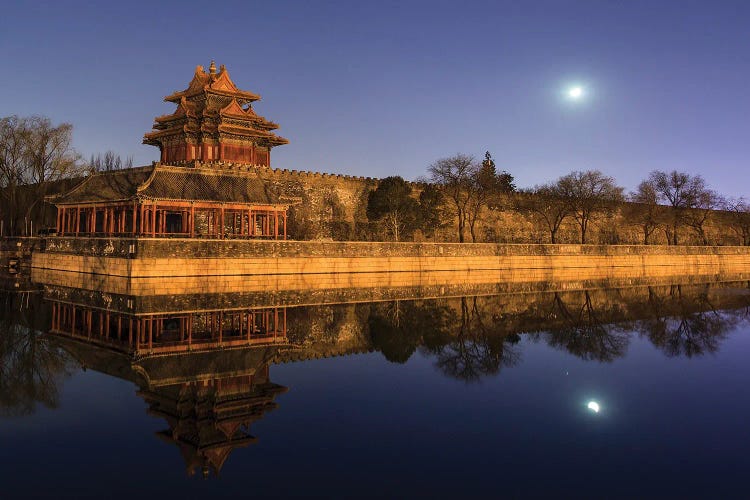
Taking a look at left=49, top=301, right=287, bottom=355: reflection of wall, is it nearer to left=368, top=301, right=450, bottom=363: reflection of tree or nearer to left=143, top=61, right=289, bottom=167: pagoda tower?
left=368, top=301, right=450, bottom=363: reflection of tree

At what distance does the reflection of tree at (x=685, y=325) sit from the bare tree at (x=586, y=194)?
74.7 ft

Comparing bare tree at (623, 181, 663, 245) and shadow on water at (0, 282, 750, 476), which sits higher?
bare tree at (623, 181, 663, 245)

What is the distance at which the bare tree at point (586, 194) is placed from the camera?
4716cm

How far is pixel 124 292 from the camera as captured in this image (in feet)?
73.3

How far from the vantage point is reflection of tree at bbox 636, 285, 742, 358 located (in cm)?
1439

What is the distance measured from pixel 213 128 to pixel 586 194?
1164 inches

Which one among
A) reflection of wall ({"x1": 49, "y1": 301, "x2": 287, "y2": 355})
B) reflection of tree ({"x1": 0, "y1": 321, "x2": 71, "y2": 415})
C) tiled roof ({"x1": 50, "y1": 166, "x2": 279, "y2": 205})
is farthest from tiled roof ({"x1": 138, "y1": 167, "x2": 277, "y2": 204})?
reflection of tree ({"x1": 0, "y1": 321, "x2": 71, "y2": 415})

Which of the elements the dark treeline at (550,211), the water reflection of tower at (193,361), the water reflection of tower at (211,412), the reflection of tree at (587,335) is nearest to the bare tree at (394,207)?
the dark treeline at (550,211)

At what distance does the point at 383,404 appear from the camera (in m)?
9.02

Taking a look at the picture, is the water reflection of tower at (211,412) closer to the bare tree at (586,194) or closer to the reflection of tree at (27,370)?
the reflection of tree at (27,370)

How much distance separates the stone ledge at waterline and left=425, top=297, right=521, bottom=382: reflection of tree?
1128 centimetres

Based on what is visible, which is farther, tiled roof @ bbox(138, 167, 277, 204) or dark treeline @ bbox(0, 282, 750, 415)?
tiled roof @ bbox(138, 167, 277, 204)

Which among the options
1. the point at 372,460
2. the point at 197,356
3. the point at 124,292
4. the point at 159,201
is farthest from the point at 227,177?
the point at 372,460

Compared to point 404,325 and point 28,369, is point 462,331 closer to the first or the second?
point 404,325
